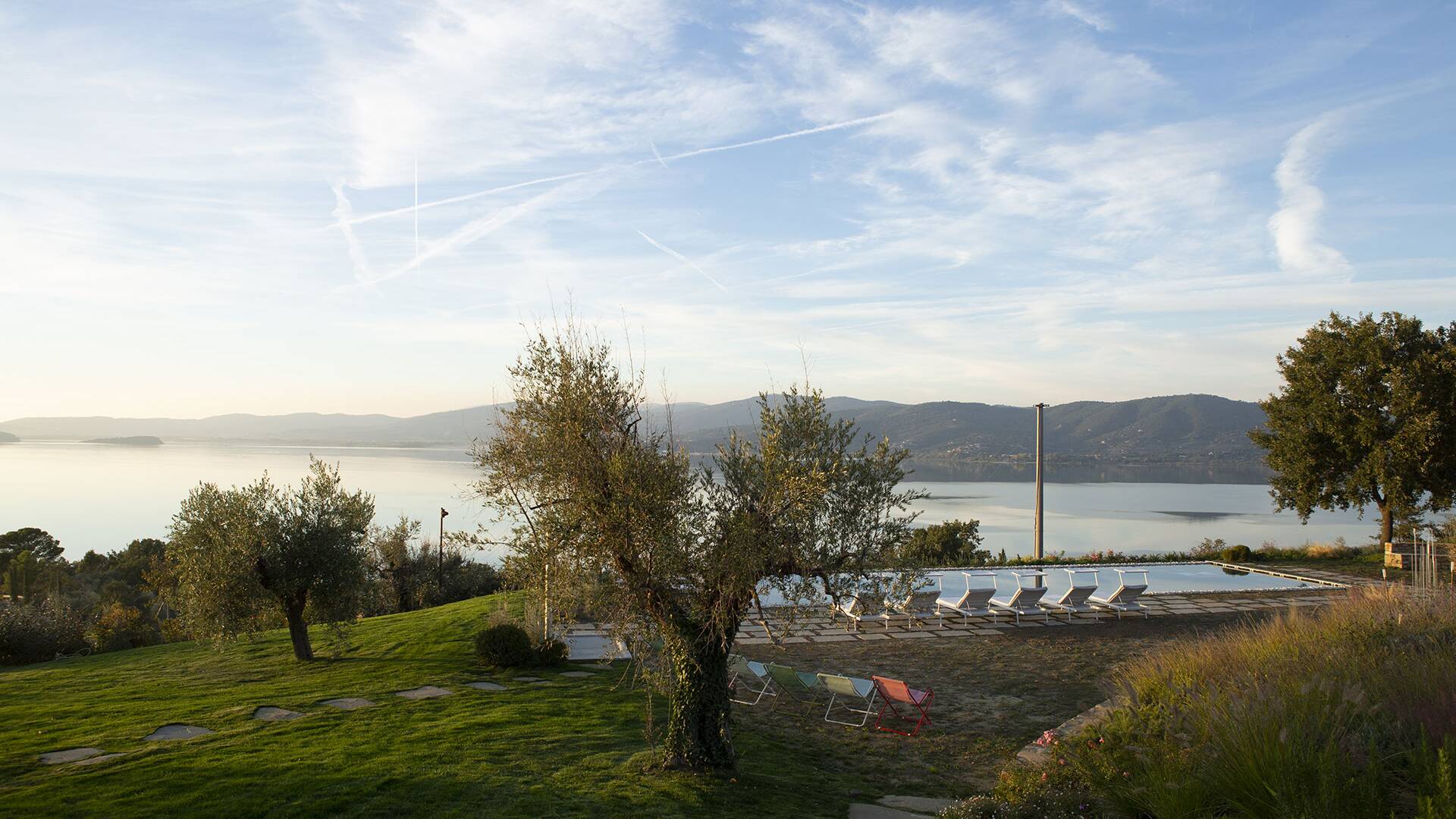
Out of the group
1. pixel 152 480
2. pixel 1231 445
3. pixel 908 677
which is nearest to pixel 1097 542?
pixel 908 677

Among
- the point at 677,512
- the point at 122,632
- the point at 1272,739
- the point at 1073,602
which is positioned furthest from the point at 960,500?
the point at 1272,739

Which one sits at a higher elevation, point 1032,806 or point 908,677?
point 1032,806

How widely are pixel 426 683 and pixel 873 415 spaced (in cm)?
7442

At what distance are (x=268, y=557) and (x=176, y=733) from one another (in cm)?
374

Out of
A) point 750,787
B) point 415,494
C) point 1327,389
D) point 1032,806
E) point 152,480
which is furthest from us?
point 152,480

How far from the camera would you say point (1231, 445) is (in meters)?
78.5

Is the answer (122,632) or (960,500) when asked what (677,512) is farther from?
(960,500)

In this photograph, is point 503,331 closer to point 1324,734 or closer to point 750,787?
point 750,787

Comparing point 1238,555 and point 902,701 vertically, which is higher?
point 902,701

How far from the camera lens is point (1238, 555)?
21.2 m

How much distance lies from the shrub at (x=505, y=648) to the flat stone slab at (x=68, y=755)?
15.1ft

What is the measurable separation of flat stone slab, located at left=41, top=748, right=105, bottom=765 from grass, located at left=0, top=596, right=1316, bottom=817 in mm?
105

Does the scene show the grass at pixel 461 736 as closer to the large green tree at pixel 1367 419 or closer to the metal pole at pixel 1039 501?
the metal pole at pixel 1039 501

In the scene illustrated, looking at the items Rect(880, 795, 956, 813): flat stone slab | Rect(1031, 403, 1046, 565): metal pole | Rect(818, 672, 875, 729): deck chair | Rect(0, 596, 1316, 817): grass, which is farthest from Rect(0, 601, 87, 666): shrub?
Rect(1031, 403, 1046, 565): metal pole
